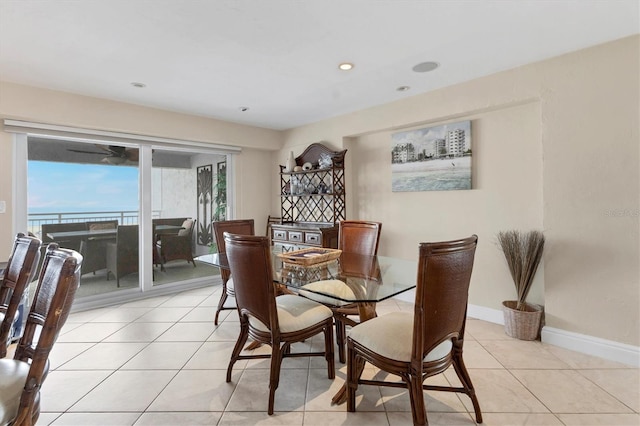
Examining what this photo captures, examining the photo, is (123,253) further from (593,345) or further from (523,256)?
(593,345)

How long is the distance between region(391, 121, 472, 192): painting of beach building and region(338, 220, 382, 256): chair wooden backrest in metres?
1.12

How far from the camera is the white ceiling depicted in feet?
6.43

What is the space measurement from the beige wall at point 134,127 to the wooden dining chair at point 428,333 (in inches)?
144

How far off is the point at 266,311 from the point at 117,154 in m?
3.40

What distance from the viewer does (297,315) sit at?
2.04 meters

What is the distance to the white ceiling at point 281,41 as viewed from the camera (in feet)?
6.43

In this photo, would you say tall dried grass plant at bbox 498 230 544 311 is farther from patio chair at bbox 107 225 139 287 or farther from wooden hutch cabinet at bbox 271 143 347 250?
patio chair at bbox 107 225 139 287

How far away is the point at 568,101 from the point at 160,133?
172 inches

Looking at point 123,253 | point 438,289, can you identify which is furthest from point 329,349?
point 123,253

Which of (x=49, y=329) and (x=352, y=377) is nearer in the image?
(x=49, y=329)

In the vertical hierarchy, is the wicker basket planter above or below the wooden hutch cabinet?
below

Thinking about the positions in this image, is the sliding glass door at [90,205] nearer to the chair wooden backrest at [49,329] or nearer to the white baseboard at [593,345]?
the chair wooden backrest at [49,329]

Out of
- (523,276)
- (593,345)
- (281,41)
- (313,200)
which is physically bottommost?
(593,345)

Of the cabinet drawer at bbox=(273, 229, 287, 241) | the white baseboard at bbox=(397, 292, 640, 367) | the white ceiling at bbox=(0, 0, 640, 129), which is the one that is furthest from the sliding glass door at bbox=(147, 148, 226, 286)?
the white baseboard at bbox=(397, 292, 640, 367)
